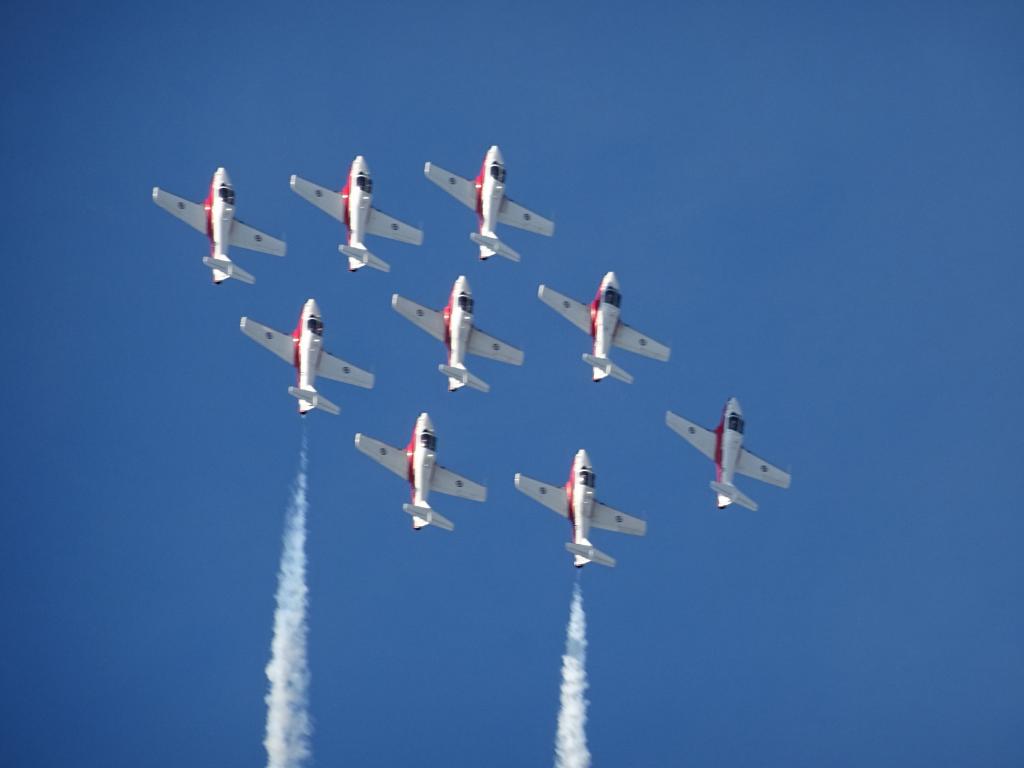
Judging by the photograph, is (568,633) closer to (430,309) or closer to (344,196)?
(430,309)

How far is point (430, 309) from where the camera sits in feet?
340

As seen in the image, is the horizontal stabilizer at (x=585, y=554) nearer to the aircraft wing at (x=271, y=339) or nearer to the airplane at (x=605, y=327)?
the airplane at (x=605, y=327)

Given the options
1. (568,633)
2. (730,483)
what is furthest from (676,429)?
(568,633)

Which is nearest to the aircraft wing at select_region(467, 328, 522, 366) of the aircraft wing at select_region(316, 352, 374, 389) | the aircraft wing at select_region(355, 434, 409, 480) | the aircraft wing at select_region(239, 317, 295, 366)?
the aircraft wing at select_region(316, 352, 374, 389)

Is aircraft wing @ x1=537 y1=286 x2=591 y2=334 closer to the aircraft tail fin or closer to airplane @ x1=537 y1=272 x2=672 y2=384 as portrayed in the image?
airplane @ x1=537 y1=272 x2=672 y2=384

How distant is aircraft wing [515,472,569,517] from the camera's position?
101312mm

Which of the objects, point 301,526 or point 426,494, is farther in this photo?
point 301,526

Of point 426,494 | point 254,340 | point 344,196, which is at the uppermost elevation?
point 344,196

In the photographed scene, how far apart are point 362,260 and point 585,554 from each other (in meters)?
18.3

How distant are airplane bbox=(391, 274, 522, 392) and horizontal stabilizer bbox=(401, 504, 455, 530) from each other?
625 centimetres

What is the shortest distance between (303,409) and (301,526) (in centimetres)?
897

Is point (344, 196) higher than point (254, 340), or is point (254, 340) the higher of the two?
point (344, 196)

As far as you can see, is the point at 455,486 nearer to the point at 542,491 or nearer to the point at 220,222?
the point at 542,491

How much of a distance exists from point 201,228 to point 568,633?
2749 centimetres
